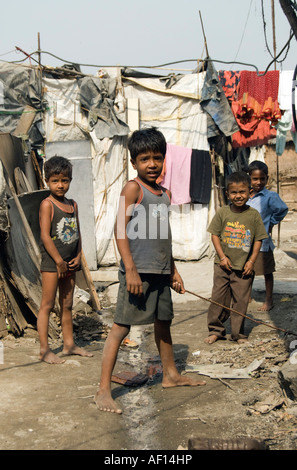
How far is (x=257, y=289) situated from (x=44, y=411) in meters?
4.33

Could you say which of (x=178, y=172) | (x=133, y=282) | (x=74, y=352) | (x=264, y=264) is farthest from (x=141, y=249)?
(x=178, y=172)

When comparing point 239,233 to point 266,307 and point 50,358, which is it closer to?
point 266,307

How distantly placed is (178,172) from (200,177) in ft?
1.45

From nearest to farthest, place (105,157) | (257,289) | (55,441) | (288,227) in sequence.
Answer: (55,441)
(257,289)
(105,157)
(288,227)

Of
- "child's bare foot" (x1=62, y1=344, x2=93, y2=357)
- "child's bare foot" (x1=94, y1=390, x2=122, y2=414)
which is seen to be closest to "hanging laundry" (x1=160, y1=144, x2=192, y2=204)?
"child's bare foot" (x1=62, y1=344, x2=93, y2=357)

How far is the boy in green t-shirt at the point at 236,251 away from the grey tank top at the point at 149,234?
161 cm

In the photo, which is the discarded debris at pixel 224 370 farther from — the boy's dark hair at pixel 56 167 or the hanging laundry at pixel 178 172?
the hanging laundry at pixel 178 172

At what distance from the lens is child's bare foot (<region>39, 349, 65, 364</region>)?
13.5 ft

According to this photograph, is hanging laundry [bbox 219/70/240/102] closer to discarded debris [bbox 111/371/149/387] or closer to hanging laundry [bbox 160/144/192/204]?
hanging laundry [bbox 160/144/192/204]

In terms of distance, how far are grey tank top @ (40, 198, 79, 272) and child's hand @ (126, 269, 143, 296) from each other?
1179 mm

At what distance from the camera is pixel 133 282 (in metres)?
3.23

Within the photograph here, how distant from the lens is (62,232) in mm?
4293

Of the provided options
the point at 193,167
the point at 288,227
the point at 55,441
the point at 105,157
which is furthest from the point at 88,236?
the point at 288,227
